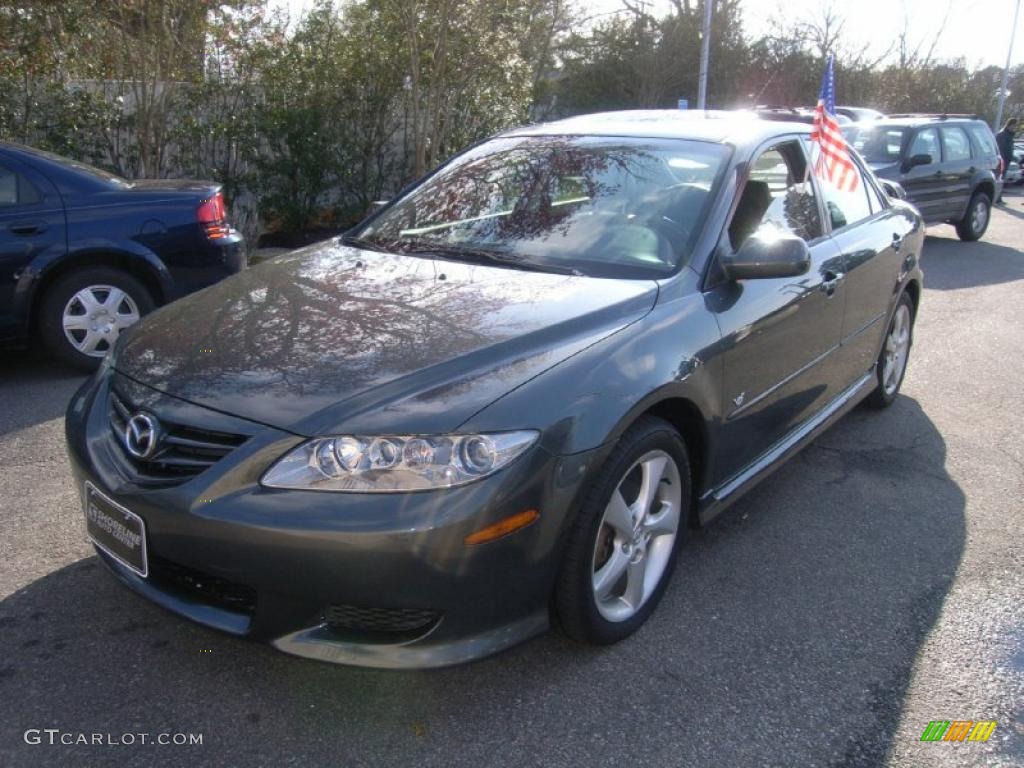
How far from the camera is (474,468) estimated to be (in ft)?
7.77

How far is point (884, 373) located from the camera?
518cm

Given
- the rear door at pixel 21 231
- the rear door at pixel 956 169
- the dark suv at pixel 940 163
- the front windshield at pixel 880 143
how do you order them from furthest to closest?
the rear door at pixel 956 169 < the front windshield at pixel 880 143 < the dark suv at pixel 940 163 < the rear door at pixel 21 231

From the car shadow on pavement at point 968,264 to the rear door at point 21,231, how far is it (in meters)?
8.21

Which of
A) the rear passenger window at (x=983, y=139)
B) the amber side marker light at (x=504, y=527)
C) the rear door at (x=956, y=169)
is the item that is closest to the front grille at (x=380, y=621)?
the amber side marker light at (x=504, y=527)

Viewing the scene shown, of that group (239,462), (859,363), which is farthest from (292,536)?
(859,363)

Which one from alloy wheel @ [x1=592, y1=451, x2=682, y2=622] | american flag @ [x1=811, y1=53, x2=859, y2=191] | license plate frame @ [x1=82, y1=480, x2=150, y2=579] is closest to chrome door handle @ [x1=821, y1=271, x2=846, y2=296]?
american flag @ [x1=811, y1=53, x2=859, y2=191]

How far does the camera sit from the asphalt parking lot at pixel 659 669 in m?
2.48

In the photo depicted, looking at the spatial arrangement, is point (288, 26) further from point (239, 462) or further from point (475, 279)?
point (239, 462)

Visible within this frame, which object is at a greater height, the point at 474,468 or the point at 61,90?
the point at 61,90

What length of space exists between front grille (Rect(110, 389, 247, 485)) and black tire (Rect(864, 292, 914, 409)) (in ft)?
12.4

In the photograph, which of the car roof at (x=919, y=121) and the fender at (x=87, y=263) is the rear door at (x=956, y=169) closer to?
the car roof at (x=919, y=121)

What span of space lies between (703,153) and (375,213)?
1527mm

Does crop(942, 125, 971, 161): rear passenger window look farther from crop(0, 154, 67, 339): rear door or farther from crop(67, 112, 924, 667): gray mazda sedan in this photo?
crop(0, 154, 67, 339): rear door

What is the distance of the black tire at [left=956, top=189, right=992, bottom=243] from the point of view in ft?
43.2
